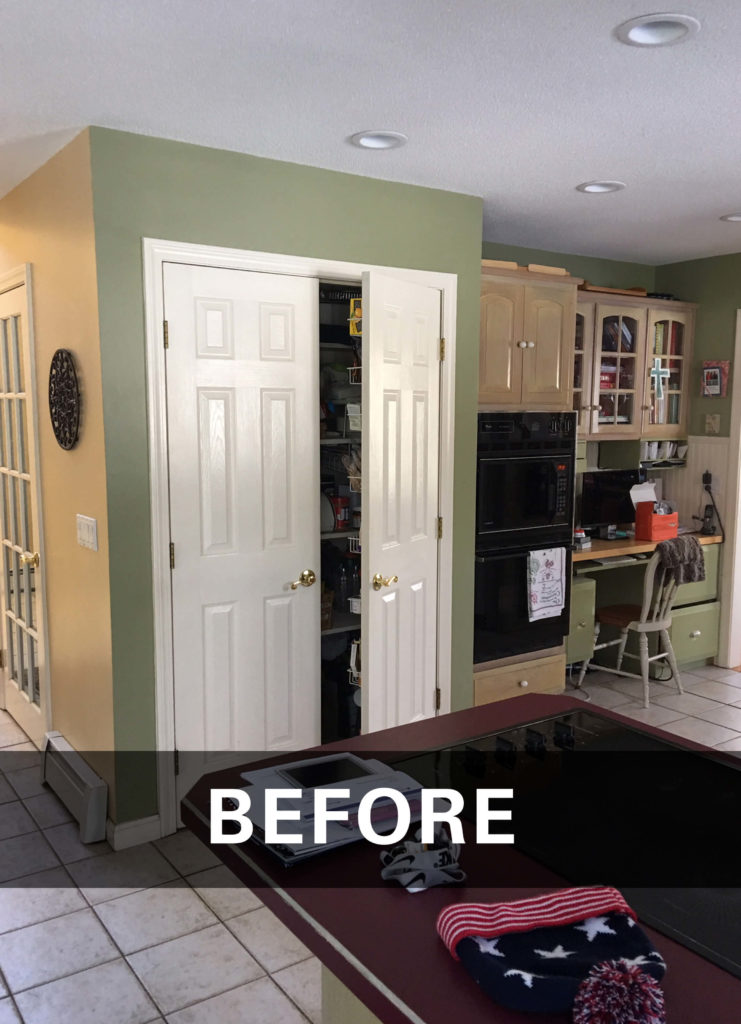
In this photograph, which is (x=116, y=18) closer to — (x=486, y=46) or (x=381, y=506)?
(x=486, y=46)

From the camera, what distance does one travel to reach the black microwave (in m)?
4.04

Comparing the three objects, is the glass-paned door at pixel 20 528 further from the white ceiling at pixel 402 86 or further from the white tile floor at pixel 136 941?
the white tile floor at pixel 136 941

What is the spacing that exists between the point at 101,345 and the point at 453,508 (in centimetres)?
168

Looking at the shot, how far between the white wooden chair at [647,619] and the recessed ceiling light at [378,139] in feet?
8.48

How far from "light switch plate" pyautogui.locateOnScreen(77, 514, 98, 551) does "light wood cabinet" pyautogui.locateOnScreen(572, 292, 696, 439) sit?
2.89 meters

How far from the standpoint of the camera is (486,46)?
7.11ft

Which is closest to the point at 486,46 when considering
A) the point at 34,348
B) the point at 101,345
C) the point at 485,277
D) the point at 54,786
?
the point at 101,345

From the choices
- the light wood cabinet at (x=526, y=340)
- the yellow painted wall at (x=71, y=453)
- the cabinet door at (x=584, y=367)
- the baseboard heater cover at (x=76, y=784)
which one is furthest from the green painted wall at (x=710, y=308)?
the baseboard heater cover at (x=76, y=784)

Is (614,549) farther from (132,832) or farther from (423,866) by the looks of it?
(423,866)

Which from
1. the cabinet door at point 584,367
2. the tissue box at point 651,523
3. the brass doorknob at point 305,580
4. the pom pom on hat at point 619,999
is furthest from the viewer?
the tissue box at point 651,523

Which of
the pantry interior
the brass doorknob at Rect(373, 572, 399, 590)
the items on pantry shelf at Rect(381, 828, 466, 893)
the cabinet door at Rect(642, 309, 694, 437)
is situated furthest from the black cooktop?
the cabinet door at Rect(642, 309, 694, 437)

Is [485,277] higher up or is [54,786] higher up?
[485,277]

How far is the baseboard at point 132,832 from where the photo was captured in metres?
3.12

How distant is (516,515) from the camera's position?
4.18 m
